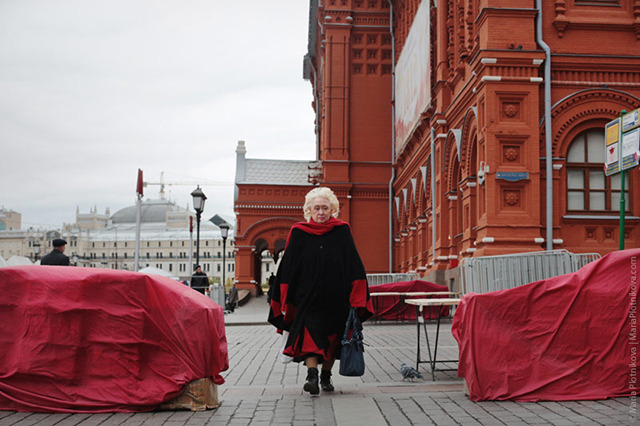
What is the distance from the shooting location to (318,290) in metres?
7.16

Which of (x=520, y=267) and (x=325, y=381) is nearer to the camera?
(x=325, y=381)

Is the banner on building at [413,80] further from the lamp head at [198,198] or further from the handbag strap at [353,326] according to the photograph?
the handbag strap at [353,326]

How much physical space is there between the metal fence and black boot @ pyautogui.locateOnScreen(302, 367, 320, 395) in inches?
334

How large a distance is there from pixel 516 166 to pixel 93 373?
12261 millimetres

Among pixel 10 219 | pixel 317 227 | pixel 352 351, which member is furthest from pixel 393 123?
pixel 10 219

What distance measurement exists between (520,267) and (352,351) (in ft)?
29.5

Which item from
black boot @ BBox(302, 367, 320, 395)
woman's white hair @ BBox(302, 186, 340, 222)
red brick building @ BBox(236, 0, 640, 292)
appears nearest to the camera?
black boot @ BBox(302, 367, 320, 395)

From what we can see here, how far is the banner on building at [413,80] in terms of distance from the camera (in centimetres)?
2498

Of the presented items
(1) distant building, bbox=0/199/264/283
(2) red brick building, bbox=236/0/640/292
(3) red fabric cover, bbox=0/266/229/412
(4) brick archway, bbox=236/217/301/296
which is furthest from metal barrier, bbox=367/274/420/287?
(1) distant building, bbox=0/199/264/283

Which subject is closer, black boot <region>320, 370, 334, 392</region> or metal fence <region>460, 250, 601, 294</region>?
black boot <region>320, 370, 334, 392</region>

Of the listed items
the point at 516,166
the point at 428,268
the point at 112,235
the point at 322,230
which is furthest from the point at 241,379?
the point at 112,235

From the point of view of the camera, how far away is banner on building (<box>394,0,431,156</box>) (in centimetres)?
2498

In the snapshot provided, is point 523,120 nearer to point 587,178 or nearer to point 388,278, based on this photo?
point 587,178

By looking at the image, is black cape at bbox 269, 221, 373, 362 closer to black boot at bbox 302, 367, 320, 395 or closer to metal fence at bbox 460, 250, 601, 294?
black boot at bbox 302, 367, 320, 395
